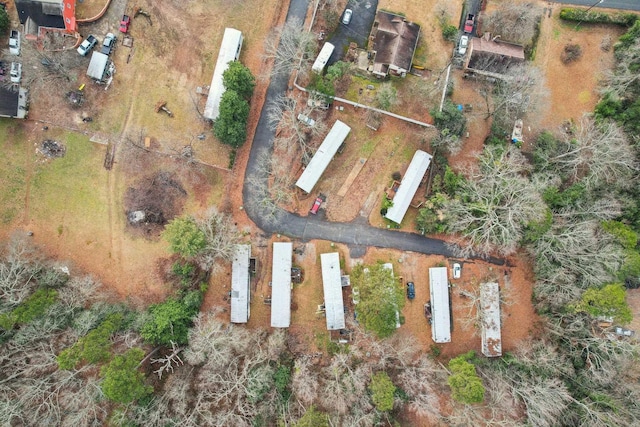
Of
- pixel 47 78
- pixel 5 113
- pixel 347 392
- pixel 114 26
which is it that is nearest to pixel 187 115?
pixel 114 26

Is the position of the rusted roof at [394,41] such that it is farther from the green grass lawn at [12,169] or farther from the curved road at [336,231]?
the green grass lawn at [12,169]

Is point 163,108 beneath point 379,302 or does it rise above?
above

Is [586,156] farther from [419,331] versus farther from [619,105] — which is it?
[419,331]

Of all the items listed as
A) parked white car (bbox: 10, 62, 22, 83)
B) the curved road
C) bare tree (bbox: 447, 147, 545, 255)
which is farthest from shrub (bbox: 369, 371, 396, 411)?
parked white car (bbox: 10, 62, 22, 83)

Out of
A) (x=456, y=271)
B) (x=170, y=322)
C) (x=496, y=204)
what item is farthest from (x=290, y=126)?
(x=456, y=271)

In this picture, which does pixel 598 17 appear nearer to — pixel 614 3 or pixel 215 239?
pixel 614 3
